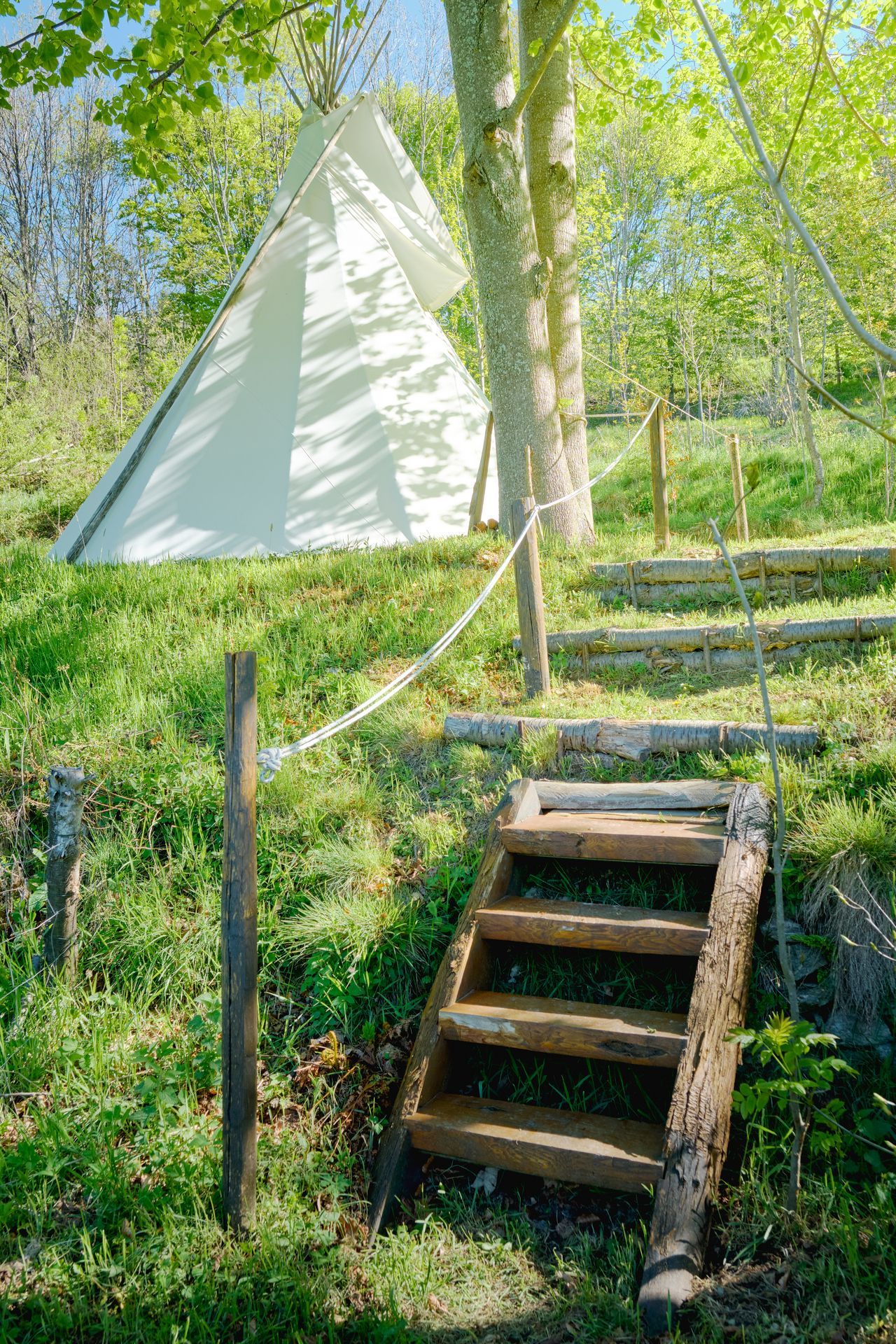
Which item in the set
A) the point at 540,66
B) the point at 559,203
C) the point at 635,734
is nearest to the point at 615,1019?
the point at 635,734

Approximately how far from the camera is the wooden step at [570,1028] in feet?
8.27

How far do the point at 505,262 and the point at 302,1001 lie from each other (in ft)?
17.4

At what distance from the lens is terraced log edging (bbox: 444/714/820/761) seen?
11.1ft

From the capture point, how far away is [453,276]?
9.12 metres

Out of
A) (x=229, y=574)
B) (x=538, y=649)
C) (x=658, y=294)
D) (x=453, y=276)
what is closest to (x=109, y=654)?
(x=229, y=574)

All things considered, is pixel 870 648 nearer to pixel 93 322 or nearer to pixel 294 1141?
pixel 294 1141

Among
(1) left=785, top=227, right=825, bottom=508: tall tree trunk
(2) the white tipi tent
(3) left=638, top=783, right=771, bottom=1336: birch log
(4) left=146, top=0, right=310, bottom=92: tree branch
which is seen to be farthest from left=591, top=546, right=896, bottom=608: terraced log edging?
(4) left=146, top=0, right=310, bottom=92: tree branch

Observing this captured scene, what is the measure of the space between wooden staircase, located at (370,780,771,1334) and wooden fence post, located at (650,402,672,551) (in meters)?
3.72

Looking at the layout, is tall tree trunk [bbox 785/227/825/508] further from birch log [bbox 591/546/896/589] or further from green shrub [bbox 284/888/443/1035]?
green shrub [bbox 284/888/443/1035]

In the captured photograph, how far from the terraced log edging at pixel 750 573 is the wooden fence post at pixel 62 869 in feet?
12.2

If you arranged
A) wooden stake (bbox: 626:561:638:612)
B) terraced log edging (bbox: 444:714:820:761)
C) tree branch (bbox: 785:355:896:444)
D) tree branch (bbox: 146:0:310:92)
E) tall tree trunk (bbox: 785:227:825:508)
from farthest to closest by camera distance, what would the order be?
tall tree trunk (bbox: 785:227:825:508), wooden stake (bbox: 626:561:638:612), tree branch (bbox: 146:0:310:92), terraced log edging (bbox: 444:714:820:761), tree branch (bbox: 785:355:896:444)

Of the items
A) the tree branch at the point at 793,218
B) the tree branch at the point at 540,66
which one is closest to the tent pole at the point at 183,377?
the tree branch at the point at 540,66

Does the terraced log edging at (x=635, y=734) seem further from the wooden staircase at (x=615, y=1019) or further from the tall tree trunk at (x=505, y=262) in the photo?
the tall tree trunk at (x=505, y=262)

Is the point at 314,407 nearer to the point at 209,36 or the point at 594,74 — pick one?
the point at 209,36
